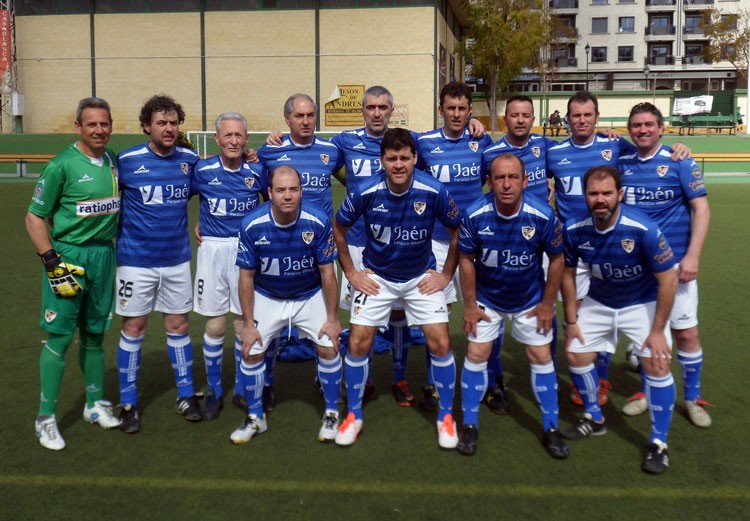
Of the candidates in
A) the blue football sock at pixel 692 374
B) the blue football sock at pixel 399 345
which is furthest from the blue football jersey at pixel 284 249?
the blue football sock at pixel 692 374

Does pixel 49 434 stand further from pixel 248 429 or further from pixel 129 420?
pixel 248 429

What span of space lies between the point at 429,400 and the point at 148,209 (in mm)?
2270

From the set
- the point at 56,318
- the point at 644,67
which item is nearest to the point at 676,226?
the point at 56,318

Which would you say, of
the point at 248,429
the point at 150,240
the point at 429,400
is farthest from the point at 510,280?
the point at 150,240

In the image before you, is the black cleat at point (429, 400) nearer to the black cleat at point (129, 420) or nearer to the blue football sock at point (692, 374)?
the blue football sock at point (692, 374)

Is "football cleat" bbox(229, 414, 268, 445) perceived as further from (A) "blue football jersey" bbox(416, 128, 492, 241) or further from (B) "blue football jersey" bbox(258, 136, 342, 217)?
(A) "blue football jersey" bbox(416, 128, 492, 241)

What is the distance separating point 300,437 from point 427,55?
28.5m

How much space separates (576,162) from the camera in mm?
5078

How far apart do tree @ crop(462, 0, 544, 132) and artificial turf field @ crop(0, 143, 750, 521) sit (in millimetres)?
35875

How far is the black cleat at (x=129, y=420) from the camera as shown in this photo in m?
4.43

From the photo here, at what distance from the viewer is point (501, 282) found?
13.8 ft

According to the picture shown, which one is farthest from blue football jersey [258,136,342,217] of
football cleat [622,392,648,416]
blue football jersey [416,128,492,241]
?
football cleat [622,392,648,416]

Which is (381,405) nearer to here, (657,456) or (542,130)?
(657,456)

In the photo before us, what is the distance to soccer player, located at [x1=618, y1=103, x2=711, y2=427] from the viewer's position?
14.7 feet
